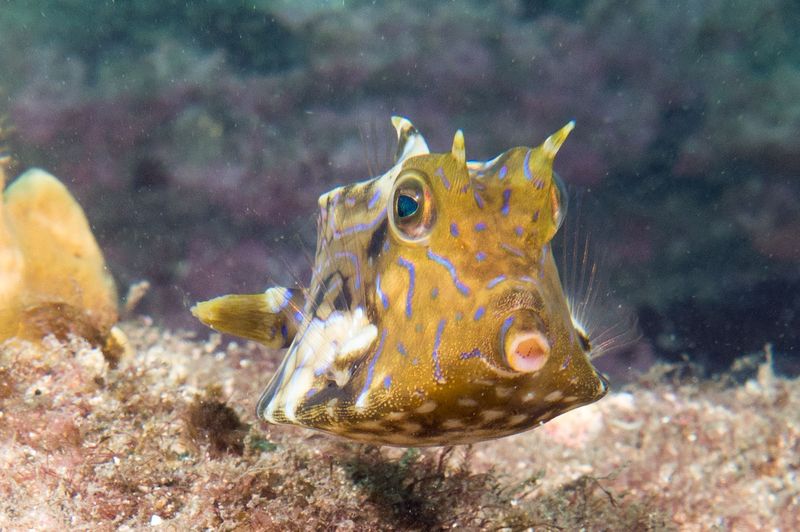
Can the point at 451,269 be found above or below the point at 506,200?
below

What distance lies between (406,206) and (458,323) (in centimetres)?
43

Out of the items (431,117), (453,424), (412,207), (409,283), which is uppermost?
(412,207)

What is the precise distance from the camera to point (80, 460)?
103 inches

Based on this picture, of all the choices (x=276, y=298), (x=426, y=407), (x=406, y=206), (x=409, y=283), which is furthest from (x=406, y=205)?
(x=276, y=298)

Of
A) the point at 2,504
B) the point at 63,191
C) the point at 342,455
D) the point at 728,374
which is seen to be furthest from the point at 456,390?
the point at 728,374

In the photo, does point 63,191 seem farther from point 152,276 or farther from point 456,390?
point 456,390

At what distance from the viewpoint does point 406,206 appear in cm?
188

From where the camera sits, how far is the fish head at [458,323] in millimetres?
1682

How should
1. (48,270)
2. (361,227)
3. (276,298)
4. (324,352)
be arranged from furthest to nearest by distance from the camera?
(48,270), (276,298), (361,227), (324,352)

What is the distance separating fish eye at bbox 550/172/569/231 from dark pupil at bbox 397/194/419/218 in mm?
478

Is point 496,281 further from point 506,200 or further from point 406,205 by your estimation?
point 406,205

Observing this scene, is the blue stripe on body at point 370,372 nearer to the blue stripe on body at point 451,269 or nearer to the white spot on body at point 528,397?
the blue stripe on body at point 451,269

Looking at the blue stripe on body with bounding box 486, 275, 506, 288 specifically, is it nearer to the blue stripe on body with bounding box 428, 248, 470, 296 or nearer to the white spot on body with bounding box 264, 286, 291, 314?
the blue stripe on body with bounding box 428, 248, 470, 296

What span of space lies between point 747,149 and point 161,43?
9686 mm
